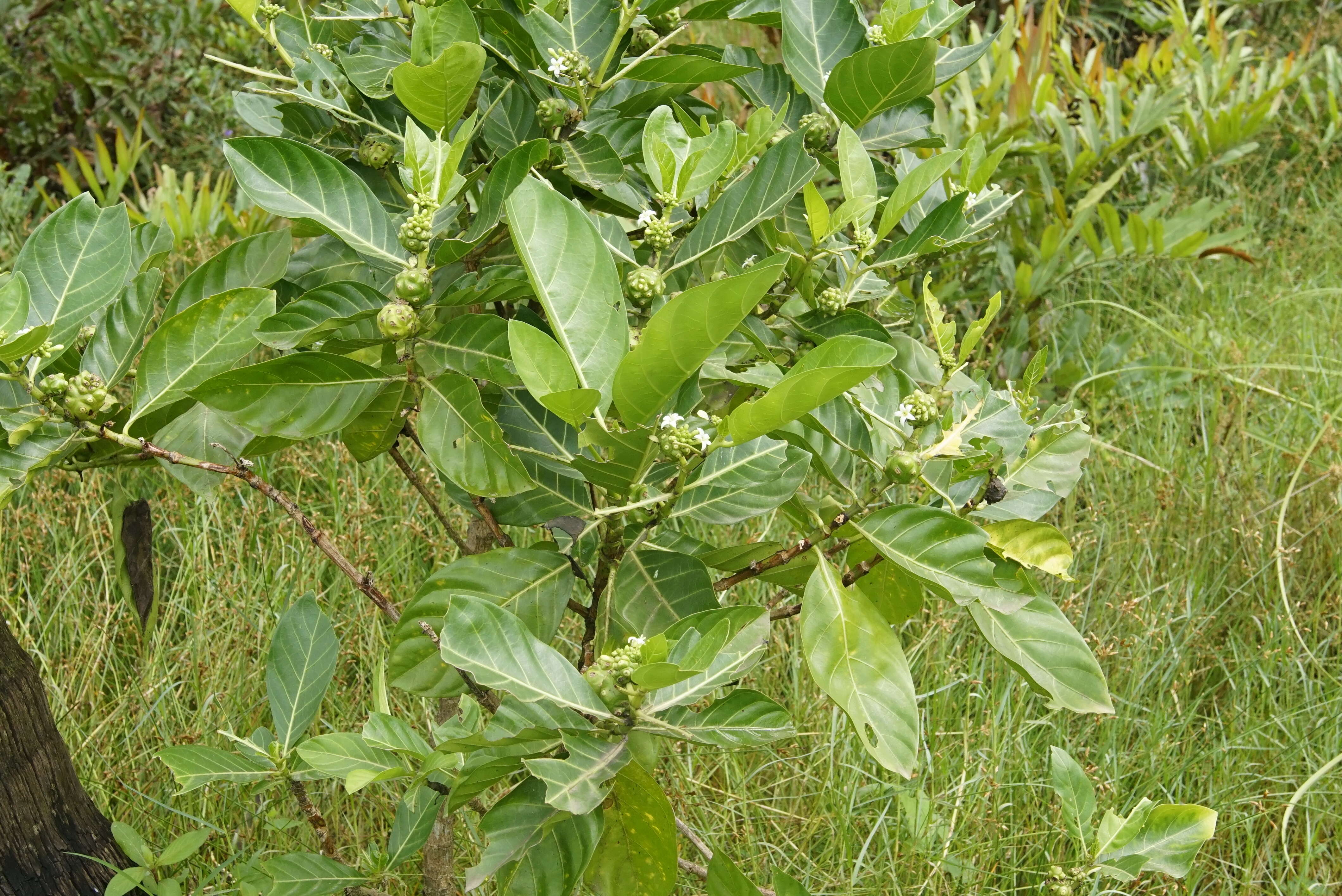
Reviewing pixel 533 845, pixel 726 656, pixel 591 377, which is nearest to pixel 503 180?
pixel 591 377

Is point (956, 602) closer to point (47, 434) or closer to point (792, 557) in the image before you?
point (792, 557)

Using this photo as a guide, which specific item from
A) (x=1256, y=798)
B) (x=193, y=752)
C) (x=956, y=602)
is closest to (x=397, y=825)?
(x=193, y=752)

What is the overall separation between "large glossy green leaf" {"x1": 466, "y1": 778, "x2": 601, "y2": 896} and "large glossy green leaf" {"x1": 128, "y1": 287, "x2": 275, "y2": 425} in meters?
0.43

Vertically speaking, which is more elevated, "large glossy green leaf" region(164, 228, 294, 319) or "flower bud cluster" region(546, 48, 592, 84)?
"flower bud cluster" region(546, 48, 592, 84)

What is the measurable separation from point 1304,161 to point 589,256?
484 cm

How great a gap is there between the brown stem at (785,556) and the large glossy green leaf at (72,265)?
58cm

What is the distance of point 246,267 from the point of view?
39.5 inches

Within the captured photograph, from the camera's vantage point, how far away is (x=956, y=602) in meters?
0.89

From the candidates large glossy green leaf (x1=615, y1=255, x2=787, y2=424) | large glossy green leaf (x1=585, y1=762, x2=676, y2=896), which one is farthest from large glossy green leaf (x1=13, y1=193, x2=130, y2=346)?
large glossy green leaf (x1=585, y1=762, x2=676, y2=896)

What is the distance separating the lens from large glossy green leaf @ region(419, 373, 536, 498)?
2.90 ft

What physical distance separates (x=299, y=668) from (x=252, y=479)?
1.03 feet

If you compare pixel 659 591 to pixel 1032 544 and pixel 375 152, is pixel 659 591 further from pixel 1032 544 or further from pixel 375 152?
pixel 375 152

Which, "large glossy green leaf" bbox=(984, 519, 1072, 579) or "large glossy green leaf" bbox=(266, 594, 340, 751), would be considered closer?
"large glossy green leaf" bbox=(984, 519, 1072, 579)

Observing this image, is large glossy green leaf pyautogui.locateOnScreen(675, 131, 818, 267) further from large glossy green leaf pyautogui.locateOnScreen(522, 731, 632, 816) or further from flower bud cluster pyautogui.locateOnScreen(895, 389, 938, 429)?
large glossy green leaf pyautogui.locateOnScreen(522, 731, 632, 816)
